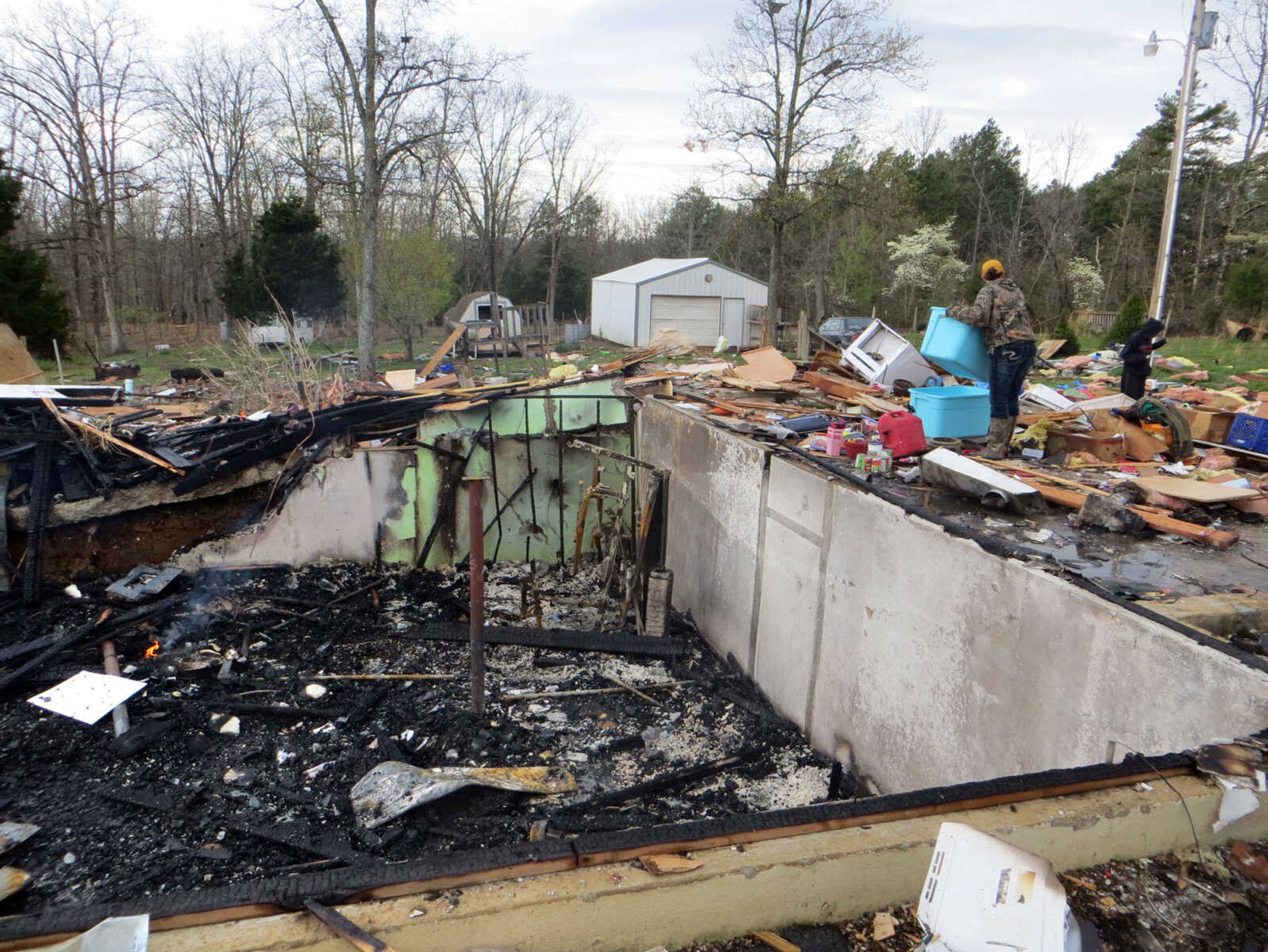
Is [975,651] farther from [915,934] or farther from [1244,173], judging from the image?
[1244,173]

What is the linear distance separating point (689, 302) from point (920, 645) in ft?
80.0

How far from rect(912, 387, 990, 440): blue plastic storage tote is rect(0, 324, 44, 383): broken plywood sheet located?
577 inches

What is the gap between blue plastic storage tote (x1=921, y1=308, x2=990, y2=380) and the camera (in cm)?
651

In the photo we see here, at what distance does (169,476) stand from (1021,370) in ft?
27.1

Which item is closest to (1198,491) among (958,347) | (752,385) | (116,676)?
(958,347)

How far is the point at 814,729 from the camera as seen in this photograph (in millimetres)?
5840

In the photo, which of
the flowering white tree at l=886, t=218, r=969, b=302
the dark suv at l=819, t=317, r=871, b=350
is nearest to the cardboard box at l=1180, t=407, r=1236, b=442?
the dark suv at l=819, t=317, r=871, b=350

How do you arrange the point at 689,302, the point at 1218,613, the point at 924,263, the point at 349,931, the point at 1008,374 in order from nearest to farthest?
the point at 349,931, the point at 1218,613, the point at 1008,374, the point at 689,302, the point at 924,263

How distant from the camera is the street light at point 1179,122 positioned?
11.8 meters

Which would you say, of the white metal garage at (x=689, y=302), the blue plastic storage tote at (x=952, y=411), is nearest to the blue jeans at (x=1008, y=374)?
the blue plastic storage tote at (x=952, y=411)

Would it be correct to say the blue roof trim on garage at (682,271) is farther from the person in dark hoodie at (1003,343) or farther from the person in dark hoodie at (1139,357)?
the person in dark hoodie at (1003,343)

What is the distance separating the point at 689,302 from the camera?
91.1ft

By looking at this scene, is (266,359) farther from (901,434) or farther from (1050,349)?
(1050,349)

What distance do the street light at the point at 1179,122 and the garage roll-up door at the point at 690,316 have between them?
16.5m
